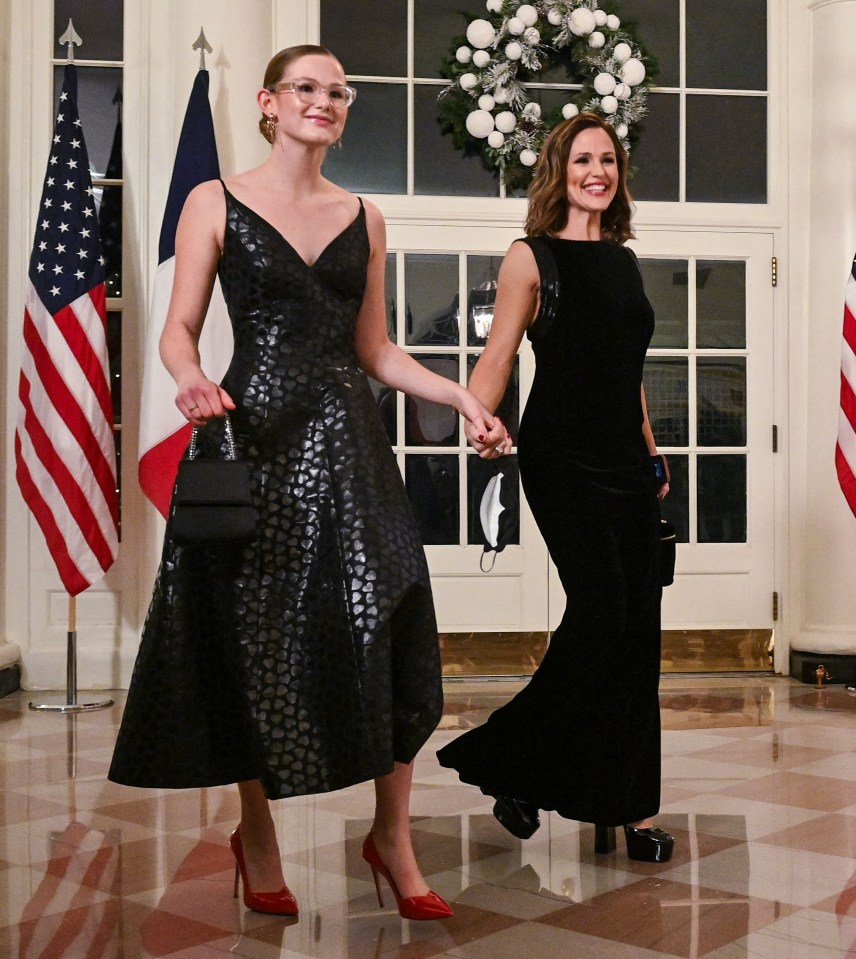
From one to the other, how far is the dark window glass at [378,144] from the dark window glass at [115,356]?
1120mm

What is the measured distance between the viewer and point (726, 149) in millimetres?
5762

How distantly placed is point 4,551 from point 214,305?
139cm

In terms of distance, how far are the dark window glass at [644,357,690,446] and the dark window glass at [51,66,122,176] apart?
2.53 m

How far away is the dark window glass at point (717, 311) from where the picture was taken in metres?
5.71

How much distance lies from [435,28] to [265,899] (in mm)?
4303

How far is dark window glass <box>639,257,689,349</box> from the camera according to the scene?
5691mm

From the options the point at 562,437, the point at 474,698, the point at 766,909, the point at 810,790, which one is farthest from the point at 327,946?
the point at 474,698

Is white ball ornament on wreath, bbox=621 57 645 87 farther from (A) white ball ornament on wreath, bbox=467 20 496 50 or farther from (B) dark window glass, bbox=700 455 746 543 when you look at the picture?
(B) dark window glass, bbox=700 455 746 543

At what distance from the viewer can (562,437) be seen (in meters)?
2.68

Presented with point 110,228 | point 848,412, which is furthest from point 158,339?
point 848,412

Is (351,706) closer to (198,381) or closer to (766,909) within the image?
(198,381)

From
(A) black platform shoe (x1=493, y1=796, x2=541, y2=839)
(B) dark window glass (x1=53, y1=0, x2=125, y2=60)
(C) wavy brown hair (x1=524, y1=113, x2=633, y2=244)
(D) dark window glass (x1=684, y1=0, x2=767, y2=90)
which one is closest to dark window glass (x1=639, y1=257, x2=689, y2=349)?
(D) dark window glass (x1=684, y1=0, x2=767, y2=90)

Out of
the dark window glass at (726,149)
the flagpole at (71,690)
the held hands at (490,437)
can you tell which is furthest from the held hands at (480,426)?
the dark window glass at (726,149)

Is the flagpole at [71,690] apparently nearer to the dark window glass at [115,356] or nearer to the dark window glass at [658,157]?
the dark window glass at [115,356]
